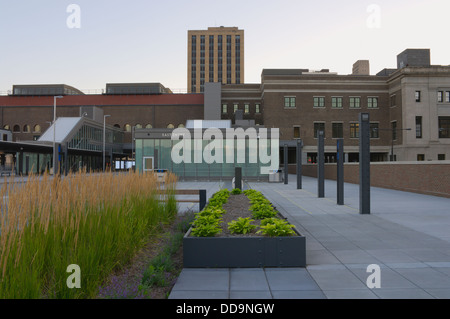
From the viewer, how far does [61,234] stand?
15.8 ft

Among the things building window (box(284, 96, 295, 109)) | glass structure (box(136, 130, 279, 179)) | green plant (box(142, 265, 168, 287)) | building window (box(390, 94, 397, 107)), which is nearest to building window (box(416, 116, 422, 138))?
building window (box(390, 94, 397, 107))

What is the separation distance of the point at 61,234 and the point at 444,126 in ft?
205

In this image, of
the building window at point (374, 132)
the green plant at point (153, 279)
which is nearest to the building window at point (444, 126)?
the building window at point (374, 132)

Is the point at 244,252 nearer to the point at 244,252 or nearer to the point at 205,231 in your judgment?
the point at 244,252

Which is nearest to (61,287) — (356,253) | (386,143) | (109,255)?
(109,255)

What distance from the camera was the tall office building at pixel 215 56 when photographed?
149500mm

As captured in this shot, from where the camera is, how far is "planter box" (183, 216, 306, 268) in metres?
6.01

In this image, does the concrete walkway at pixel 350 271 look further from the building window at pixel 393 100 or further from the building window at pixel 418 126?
the building window at pixel 393 100

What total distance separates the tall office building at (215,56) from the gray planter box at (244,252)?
481 feet

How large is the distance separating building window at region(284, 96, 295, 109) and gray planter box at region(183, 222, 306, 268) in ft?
189

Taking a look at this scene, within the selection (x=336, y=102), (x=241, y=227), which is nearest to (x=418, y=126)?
(x=336, y=102)

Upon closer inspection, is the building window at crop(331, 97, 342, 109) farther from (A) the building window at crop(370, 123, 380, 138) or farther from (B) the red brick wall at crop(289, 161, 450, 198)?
(B) the red brick wall at crop(289, 161, 450, 198)

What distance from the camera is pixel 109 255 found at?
17.1 ft
